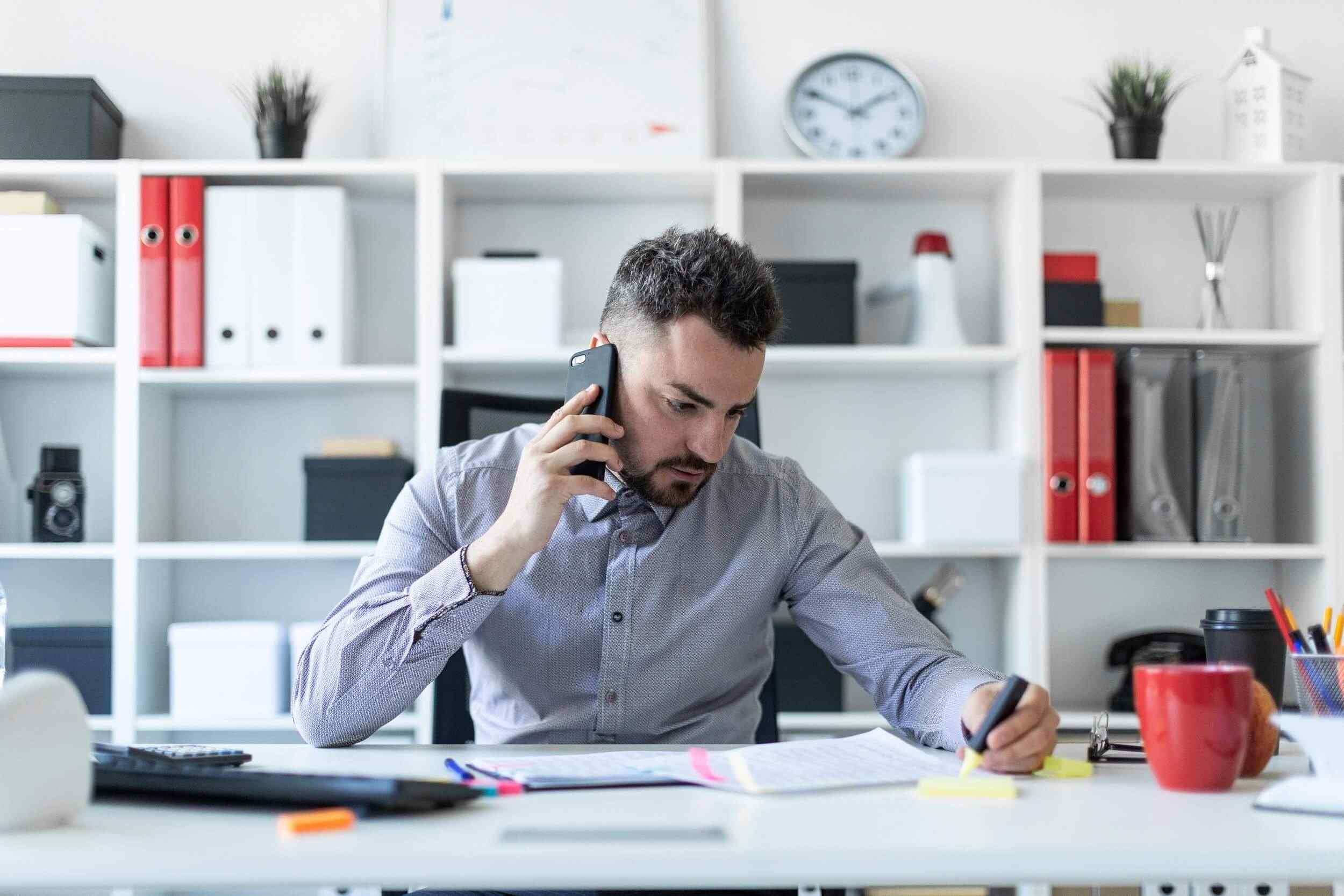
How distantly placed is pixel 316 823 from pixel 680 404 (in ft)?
2.54

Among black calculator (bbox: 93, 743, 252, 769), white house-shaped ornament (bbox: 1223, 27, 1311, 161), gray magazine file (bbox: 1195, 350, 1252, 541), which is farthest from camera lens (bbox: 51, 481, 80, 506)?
white house-shaped ornament (bbox: 1223, 27, 1311, 161)

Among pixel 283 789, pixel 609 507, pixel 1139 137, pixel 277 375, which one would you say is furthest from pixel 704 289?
pixel 1139 137

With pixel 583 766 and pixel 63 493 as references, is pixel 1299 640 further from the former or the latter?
pixel 63 493

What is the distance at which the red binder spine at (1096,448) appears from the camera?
2.64 metres

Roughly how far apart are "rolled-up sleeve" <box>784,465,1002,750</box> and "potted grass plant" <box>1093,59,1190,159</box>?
1521 mm

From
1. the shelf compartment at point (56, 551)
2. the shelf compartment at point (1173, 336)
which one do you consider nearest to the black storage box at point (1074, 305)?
the shelf compartment at point (1173, 336)

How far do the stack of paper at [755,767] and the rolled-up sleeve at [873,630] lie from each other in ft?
0.46

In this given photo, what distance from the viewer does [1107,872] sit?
0.76 meters

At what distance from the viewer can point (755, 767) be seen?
1.04 metres

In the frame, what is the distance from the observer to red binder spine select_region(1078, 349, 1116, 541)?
104 inches

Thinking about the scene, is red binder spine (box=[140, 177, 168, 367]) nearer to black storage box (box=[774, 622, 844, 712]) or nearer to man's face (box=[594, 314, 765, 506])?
black storage box (box=[774, 622, 844, 712])

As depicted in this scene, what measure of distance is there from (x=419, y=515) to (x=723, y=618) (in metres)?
0.38

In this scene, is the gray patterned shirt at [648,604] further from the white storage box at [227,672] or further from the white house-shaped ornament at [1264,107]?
the white house-shaped ornament at [1264,107]

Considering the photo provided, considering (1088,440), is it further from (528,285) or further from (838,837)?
(838,837)
